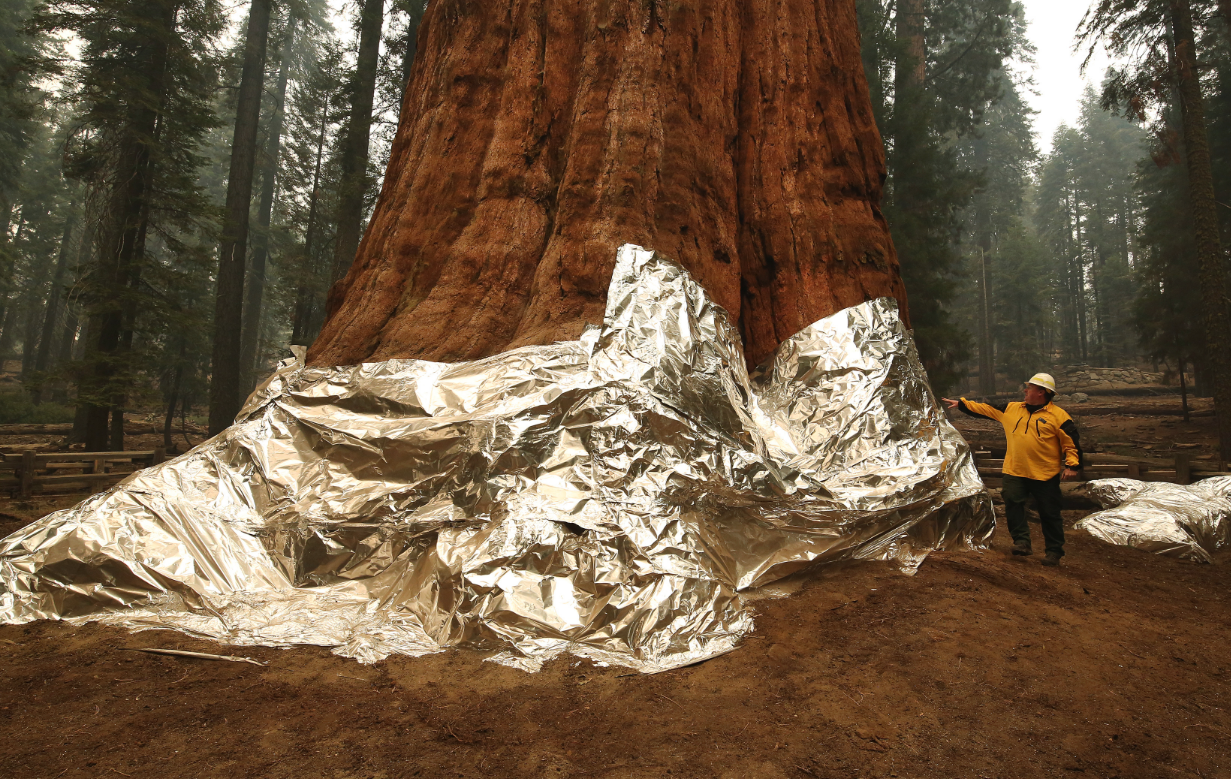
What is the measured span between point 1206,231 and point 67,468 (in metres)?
19.3

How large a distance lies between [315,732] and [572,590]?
1.30 meters

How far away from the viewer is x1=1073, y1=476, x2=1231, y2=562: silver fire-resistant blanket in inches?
211

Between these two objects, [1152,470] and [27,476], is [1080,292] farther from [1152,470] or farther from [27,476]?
[27,476]

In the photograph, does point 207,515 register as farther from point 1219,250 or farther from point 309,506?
point 1219,250

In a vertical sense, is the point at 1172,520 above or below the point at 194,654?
above

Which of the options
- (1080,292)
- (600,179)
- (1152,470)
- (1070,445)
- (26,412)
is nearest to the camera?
(1070,445)

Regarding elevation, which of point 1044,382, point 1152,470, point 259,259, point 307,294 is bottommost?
point 1152,470

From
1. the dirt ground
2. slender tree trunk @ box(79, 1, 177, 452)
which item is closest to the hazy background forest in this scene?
slender tree trunk @ box(79, 1, 177, 452)

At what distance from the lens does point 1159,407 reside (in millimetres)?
19078

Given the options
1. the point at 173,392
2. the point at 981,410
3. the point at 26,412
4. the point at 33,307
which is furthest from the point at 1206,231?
the point at 33,307

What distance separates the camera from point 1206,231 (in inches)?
434

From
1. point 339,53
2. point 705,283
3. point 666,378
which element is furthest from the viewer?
point 339,53

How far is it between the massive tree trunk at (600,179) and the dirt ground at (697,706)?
2.41m

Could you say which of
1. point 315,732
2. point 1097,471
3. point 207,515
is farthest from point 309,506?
point 1097,471
